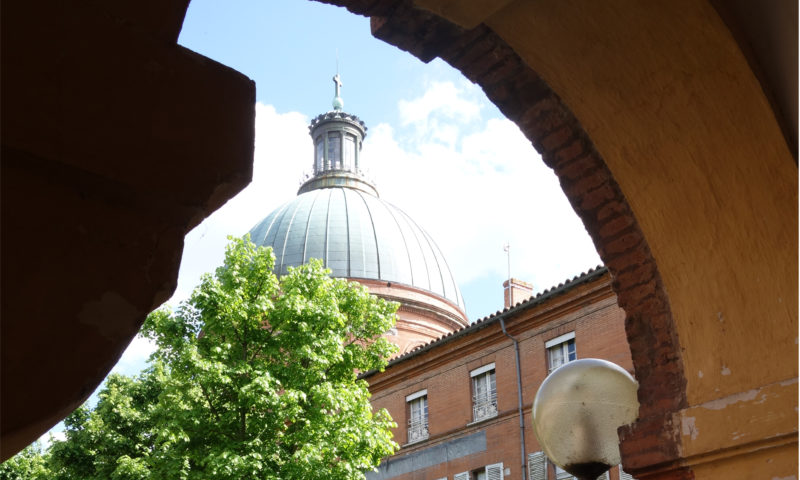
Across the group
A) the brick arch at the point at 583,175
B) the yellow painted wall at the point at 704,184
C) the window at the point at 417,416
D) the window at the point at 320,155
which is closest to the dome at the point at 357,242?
the window at the point at 320,155

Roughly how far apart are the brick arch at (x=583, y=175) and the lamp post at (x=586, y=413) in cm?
54

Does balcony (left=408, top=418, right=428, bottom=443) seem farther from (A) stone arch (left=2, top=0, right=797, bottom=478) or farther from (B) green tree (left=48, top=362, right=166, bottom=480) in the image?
(A) stone arch (left=2, top=0, right=797, bottom=478)

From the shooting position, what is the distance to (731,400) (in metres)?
3.53

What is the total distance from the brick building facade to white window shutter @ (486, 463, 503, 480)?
0.09 feet

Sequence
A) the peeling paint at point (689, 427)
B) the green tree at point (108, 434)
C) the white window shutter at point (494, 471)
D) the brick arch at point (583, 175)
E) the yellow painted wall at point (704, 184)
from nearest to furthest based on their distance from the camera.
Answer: the yellow painted wall at point (704, 184) < the peeling paint at point (689, 427) < the brick arch at point (583, 175) < the green tree at point (108, 434) < the white window shutter at point (494, 471)

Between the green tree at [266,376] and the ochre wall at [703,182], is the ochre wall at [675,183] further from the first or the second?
the green tree at [266,376]

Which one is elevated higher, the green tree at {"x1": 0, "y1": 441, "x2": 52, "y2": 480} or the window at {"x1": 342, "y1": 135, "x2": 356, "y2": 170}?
the window at {"x1": 342, "y1": 135, "x2": 356, "y2": 170}

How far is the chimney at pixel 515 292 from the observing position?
114ft

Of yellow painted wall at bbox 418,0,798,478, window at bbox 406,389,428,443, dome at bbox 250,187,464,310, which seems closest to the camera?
yellow painted wall at bbox 418,0,798,478

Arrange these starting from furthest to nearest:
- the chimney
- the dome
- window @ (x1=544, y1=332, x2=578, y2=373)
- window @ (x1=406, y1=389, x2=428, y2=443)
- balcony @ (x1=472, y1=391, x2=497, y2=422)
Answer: the dome, the chimney, window @ (x1=406, y1=389, x2=428, y2=443), balcony @ (x1=472, y1=391, x2=497, y2=422), window @ (x1=544, y1=332, x2=578, y2=373)

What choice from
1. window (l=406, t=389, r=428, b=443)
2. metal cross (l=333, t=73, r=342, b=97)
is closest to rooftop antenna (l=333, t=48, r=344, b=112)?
metal cross (l=333, t=73, r=342, b=97)

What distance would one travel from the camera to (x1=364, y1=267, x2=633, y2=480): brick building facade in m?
21.8

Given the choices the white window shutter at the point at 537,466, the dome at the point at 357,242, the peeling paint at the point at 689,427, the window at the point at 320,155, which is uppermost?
the window at the point at 320,155

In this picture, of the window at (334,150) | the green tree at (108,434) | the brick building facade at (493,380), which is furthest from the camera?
the window at (334,150)
